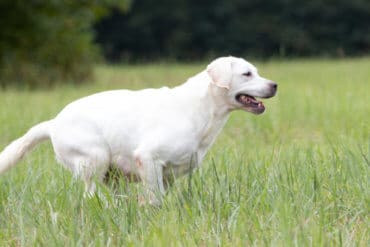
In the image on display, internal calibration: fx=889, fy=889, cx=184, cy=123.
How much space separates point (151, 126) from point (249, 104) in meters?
0.75

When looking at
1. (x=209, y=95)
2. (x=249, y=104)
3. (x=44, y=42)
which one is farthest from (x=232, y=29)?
(x=209, y=95)

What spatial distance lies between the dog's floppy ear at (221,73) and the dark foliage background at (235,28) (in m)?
32.1

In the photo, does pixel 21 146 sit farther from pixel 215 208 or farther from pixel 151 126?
pixel 215 208

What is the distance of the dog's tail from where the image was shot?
6133mm

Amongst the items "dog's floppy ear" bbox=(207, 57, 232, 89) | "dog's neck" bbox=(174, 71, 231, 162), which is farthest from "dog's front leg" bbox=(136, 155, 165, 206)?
"dog's floppy ear" bbox=(207, 57, 232, 89)

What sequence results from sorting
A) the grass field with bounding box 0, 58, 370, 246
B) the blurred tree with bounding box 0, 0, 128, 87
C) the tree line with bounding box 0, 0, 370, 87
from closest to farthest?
the grass field with bounding box 0, 58, 370, 246, the blurred tree with bounding box 0, 0, 128, 87, the tree line with bounding box 0, 0, 370, 87

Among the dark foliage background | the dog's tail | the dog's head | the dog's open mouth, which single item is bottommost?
the dark foliage background

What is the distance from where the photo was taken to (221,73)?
598cm

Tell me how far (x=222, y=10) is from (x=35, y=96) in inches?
942

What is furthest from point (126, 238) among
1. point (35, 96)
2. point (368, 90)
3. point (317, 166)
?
point (35, 96)

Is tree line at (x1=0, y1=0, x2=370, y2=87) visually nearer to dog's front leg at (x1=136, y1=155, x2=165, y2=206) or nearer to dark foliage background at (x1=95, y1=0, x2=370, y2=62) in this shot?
dark foliage background at (x1=95, y1=0, x2=370, y2=62)

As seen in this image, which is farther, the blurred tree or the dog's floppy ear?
the blurred tree

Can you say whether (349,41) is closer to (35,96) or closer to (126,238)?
(35,96)

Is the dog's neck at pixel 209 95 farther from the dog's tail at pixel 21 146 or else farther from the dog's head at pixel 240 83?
the dog's tail at pixel 21 146
